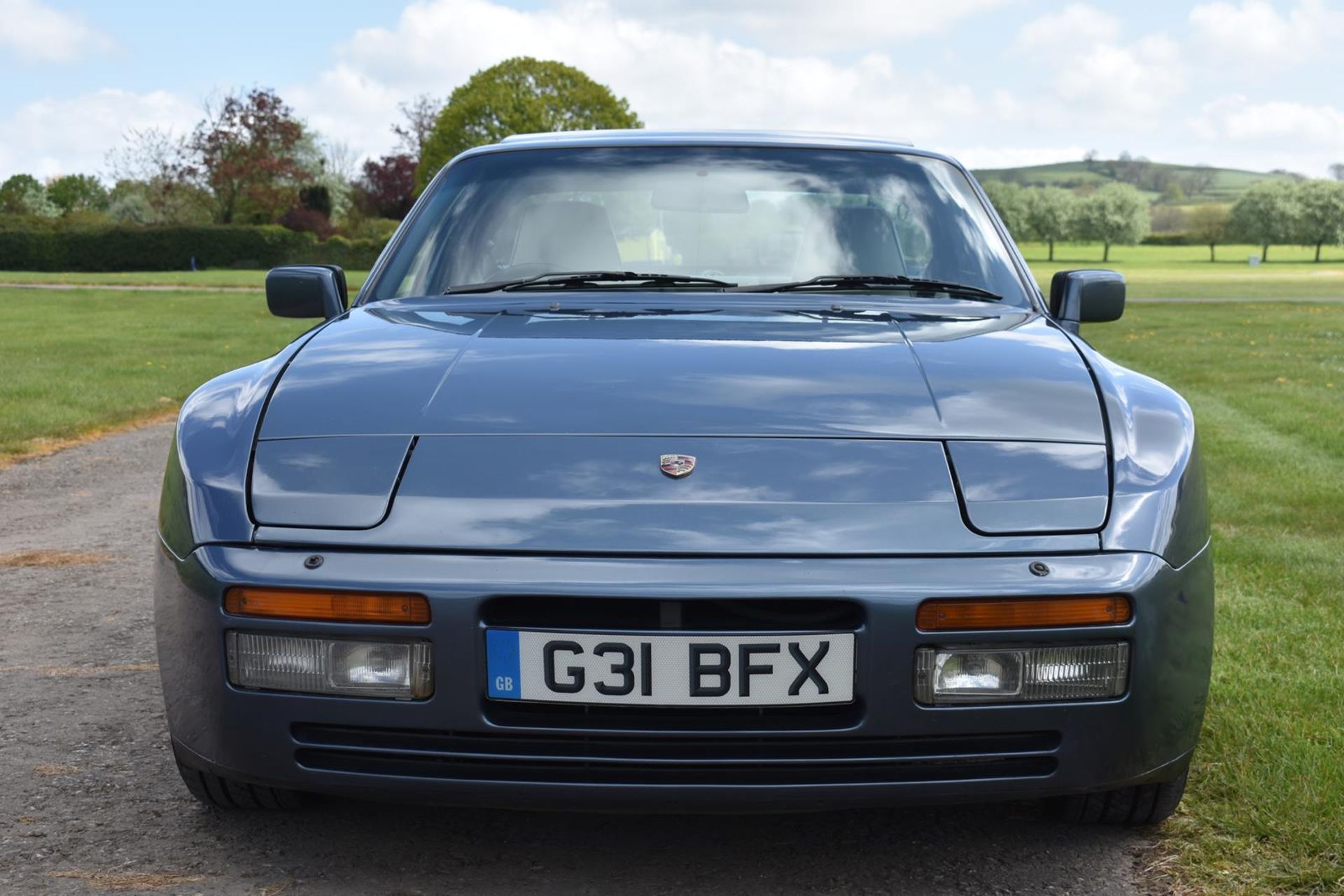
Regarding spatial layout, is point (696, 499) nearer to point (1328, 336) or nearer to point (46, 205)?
point (1328, 336)

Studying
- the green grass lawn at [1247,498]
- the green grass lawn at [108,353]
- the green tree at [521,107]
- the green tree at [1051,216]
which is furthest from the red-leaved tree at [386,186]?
the green grass lawn at [1247,498]

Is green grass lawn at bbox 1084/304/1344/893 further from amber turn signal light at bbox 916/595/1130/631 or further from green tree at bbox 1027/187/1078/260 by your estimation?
green tree at bbox 1027/187/1078/260

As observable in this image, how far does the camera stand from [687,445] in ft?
7.66

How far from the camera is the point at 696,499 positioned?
222 centimetres

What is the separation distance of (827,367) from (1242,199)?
312 feet

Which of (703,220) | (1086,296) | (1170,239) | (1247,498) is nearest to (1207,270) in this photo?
(1170,239)

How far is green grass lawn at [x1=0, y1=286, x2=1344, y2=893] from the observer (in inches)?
104

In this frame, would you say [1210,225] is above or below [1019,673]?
below

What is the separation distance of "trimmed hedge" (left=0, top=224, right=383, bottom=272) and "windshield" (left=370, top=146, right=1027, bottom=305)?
4479 cm

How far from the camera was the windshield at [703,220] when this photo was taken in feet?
11.2

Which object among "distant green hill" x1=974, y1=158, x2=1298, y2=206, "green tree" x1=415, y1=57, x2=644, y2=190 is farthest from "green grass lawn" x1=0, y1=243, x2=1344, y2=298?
"distant green hill" x1=974, y1=158, x2=1298, y2=206

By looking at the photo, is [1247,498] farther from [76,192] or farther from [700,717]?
[76,192]

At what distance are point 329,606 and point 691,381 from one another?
79 cm

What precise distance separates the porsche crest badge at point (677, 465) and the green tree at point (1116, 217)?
95.7 meters
